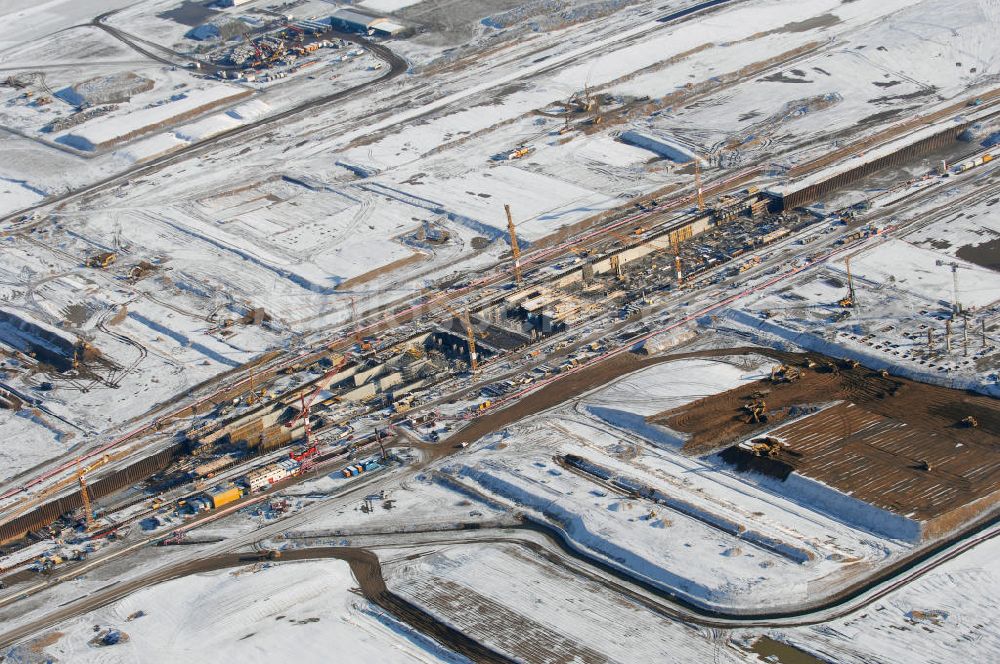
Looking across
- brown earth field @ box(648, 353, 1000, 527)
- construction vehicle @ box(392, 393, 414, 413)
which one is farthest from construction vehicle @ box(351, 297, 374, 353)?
brown earth field @ box(648, 353, 1000, 527)

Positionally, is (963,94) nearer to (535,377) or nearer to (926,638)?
(535,377)

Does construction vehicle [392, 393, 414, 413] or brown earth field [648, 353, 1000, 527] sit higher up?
brown earth field [648, 353, 1000, 527]

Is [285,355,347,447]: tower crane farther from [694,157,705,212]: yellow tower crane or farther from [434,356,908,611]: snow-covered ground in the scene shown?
[694,157,705,212]: yellow tower crane

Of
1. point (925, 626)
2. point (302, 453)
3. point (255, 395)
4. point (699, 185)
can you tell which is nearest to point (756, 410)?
point (925, 626)

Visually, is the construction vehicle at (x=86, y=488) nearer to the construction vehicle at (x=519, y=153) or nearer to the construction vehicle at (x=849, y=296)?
the construction vehicle at (x=849, y=296)

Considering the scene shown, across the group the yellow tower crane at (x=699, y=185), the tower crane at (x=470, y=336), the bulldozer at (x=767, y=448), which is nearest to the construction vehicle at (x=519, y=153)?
the yellow tower crane at (x=699, y=185)
